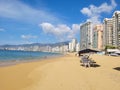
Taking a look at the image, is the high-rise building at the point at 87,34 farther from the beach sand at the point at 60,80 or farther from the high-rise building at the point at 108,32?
the beach sand at the point at 60,80

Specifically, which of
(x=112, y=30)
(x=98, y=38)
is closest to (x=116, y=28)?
(x=112, y=30)

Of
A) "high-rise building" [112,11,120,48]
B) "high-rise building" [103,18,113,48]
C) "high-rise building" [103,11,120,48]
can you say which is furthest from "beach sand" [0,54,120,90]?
"high-rise building" [103,18,113,48]

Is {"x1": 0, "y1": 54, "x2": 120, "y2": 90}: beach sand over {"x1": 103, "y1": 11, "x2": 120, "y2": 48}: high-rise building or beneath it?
beneath

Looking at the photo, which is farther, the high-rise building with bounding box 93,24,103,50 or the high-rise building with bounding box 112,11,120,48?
the high-rise building with bounding box 93,24,103,50

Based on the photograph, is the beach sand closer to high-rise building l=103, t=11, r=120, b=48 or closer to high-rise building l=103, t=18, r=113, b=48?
high-rise building l=103, t=11, r=120, b=48

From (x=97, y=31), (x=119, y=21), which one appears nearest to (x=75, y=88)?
(x=119, y=21)

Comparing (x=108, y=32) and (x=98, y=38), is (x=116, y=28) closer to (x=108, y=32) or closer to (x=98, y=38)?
(x=108, y=32)

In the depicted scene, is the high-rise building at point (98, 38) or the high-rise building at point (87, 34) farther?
the high-rise building at point (87, 34)

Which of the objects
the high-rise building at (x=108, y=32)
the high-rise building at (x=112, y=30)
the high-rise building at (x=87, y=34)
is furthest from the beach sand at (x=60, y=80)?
the high-rise building at (x=87, y=34)

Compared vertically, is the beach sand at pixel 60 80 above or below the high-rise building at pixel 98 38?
below

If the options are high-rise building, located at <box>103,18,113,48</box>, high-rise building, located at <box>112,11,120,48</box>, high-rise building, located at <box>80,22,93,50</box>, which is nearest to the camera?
Answer: high-rise building, located at <box>112,11,120,48</box>

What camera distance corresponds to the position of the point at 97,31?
125312 mm

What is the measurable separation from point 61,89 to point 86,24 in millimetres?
139749

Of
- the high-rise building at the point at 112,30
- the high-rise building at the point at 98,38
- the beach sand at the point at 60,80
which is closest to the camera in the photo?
the beach sand at the point at 60,80
